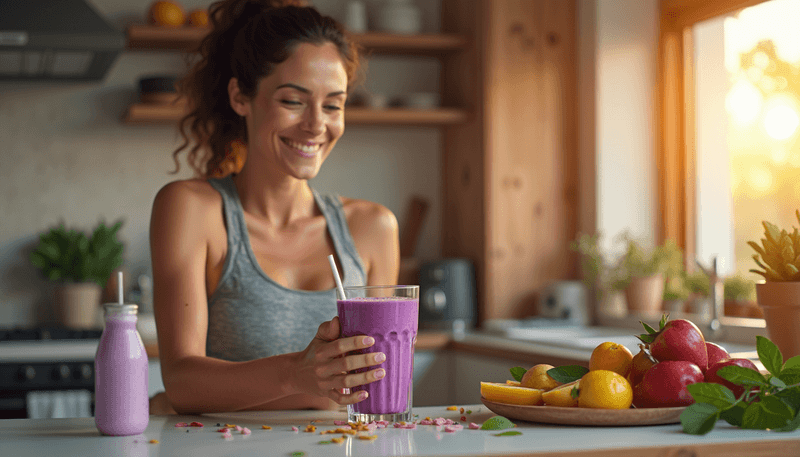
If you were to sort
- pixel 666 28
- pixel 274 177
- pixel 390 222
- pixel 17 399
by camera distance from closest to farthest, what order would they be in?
pixel 274 177 < pixel 390 222 < pixel 17 399 < pixel 666 28

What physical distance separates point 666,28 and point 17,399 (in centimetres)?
267

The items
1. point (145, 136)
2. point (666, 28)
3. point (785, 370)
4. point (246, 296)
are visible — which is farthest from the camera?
point (145, 136)

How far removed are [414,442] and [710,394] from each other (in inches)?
13.6

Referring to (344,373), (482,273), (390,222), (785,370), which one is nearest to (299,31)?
(390,222)

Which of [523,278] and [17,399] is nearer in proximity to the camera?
[17,399]

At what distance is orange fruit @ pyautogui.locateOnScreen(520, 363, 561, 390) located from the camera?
1.12 metres

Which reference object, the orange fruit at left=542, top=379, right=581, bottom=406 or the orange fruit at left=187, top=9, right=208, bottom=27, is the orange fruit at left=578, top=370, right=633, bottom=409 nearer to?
the orange fruit at left=542, top=379, right=581, bottom=406

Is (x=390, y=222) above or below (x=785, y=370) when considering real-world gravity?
above

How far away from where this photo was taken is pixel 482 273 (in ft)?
11.1

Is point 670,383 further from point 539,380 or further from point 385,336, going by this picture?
point 385,336

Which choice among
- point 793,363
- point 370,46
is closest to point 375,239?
point 793,363

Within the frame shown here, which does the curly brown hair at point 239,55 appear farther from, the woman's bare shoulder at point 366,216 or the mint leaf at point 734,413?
the mint leaf at point 734,413

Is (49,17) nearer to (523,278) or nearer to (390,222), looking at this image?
(390,222)

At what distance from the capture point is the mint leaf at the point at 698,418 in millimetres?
966
